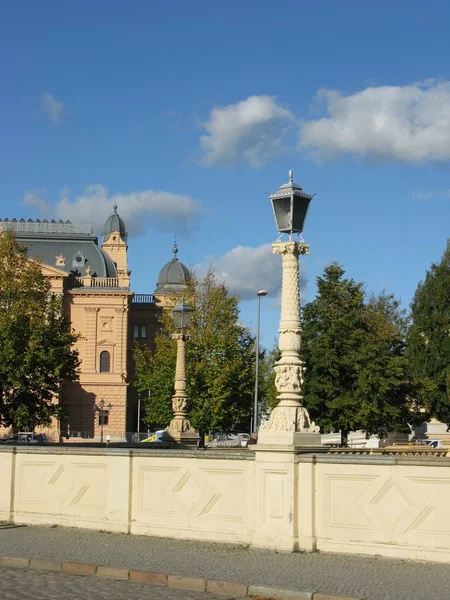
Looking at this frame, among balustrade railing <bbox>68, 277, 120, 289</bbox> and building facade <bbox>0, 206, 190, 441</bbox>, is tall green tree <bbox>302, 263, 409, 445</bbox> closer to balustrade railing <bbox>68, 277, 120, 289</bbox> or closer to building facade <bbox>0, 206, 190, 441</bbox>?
building facade <bbox>0, 206, 190, 441</bbox>

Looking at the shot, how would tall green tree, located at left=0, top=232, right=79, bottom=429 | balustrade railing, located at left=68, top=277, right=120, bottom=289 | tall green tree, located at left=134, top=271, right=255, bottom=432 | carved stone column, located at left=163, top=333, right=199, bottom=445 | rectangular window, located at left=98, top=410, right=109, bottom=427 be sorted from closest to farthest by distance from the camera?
carved stone column, located at left=163, top=333, right=199, bottom=445
tall green tree, located at left=0, top=232, right=79, bottom=429
tall green tree, located at left=134, top=271, right=255, bottom=432
rectangular window, located at left=98, top=410, right=109, bottom=427
balustrade railing, located at left=68, top=277, right=120, bottom=289

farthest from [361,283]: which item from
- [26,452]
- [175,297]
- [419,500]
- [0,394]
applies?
[419,500]

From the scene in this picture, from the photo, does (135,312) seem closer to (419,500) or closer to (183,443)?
(183,443)

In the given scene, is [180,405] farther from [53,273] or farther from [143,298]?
[143,298]

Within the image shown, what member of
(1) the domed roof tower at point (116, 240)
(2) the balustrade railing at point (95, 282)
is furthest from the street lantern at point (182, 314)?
(1) the domed roof tower at point (116, 240)

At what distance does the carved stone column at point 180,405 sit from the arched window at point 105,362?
74306mm

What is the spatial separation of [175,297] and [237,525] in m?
41.8

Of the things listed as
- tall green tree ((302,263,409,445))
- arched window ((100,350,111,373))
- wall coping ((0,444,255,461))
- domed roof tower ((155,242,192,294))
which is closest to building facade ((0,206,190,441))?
arched window ((100,350,111,373))

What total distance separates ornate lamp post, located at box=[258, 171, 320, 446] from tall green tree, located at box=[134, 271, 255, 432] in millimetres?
33467

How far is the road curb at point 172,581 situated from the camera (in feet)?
36.0

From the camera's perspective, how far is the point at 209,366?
51.1 meters

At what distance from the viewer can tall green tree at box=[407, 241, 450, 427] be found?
6511cm

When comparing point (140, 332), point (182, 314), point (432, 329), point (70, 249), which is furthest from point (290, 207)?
point (140, 332)

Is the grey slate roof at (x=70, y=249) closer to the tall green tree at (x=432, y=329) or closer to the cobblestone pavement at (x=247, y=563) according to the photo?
the tall green tree at (x=432, y=329)
